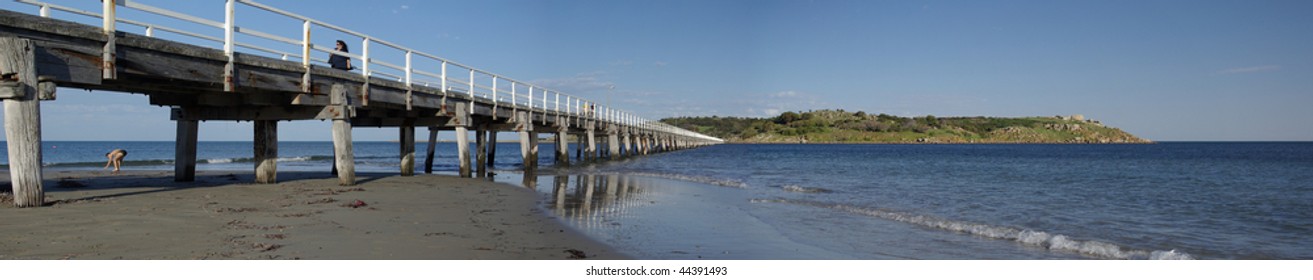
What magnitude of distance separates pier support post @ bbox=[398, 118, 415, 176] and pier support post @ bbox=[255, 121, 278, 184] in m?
4.33

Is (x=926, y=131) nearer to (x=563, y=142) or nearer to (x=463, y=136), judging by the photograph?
(x=563, y=142)

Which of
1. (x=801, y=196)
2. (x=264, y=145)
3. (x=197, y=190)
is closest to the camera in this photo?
(x=197, y=190)

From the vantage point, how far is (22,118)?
7648mm

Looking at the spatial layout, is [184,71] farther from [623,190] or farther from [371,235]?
[623,190]

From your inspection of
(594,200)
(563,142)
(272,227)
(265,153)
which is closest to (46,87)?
(272,227)

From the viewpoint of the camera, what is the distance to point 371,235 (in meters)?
7.56

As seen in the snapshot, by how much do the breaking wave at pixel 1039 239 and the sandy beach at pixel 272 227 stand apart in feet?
19.9

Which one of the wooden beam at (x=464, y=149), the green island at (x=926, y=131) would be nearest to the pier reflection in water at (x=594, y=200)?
the wooden beam at (x=464, y=149)

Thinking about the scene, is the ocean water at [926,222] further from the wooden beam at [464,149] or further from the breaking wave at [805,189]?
the wooden beam at [464,149]

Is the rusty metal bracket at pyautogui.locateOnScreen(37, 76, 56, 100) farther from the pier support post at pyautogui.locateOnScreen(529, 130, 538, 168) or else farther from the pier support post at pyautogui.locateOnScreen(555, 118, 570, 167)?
the pier support post at pyautogui.locateOnScreen(555, 118, 570, 167)

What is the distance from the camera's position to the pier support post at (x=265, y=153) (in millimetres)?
14133

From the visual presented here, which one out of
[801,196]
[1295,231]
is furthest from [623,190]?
[1295,231]

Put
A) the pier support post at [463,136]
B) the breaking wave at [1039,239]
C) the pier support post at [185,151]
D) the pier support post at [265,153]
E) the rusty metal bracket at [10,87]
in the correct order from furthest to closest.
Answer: the pier support post at [463,136] → the pier support post at [185,151] → the pier support post at [265,153] → the breaking wave at [1039,239] → the rusty metal bracket at [10,87]

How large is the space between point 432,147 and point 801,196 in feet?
41.9
